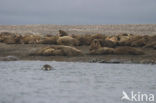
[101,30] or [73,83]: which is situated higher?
[73,83]

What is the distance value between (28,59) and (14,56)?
127 centimetres

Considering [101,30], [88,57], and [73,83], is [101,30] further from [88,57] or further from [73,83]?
[73,83]

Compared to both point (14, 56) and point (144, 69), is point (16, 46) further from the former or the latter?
point (144, 69)

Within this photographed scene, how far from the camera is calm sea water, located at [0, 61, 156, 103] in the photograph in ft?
30.2

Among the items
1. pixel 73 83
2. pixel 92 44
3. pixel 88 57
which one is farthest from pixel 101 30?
pixel 73 83

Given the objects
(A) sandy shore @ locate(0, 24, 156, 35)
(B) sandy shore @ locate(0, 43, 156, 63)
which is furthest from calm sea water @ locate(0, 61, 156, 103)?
(A) sandy shore @ locate(0, 24, 156, 35)

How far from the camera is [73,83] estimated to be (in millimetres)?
11719

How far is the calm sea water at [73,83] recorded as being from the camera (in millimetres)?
9203

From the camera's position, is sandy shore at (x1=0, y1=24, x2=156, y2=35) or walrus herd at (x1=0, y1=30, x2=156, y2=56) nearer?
walrus herd at (x1=0, y1=30, x2=156, y2=56)

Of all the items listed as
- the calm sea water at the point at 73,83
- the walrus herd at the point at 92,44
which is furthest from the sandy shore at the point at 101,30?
the calm sea water at the point at 73,83

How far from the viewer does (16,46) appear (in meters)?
24.2

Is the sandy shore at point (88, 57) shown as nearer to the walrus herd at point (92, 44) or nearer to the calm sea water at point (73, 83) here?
the walrus herd at point (92, 44)

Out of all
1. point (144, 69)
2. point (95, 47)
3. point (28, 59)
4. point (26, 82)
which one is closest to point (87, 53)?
point (95, 47)

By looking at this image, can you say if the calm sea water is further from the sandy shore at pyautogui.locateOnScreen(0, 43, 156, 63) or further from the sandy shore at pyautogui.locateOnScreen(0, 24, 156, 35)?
the sandy shore at pyautogui.locateOnScreen(0, 24, 156, 35)
